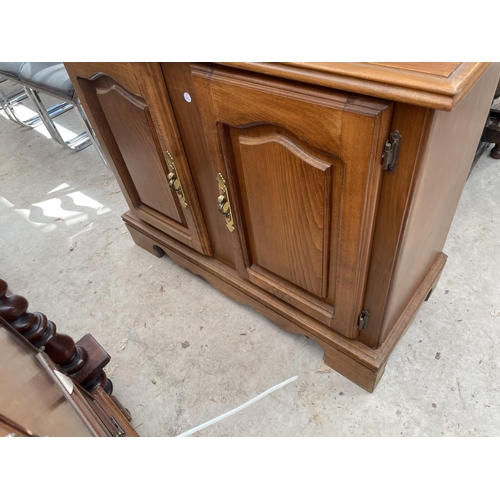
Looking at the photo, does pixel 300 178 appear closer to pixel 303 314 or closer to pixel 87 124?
pixel 303 314

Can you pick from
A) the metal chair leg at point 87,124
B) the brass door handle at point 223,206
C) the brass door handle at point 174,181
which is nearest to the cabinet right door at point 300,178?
the brass door handle at point 223,206

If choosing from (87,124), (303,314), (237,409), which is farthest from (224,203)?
(87,124)

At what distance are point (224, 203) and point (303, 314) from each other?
1.32 ft

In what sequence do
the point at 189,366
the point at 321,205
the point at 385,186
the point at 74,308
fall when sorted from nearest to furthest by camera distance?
the point at 385,186 < the point at 321,205 < the point at 189,366 < the point at 74,308

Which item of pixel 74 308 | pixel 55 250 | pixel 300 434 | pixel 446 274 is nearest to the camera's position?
pixel 300 434

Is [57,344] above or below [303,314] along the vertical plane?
above

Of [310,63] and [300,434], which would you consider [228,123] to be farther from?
[300,434]

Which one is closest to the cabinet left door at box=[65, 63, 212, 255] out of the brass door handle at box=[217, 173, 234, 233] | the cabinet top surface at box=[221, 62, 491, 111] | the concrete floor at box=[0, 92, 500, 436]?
the brass door handle at box=[217, 173, 234, 233]

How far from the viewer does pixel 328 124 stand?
0.64 meters

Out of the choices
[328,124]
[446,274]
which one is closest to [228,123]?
[328,124]

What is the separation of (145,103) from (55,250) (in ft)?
3.53

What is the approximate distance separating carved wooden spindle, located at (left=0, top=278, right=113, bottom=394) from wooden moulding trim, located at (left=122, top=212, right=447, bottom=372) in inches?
18.0

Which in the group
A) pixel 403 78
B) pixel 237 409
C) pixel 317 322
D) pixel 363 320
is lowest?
pixel 237 409

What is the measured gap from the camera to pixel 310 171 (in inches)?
29.4
